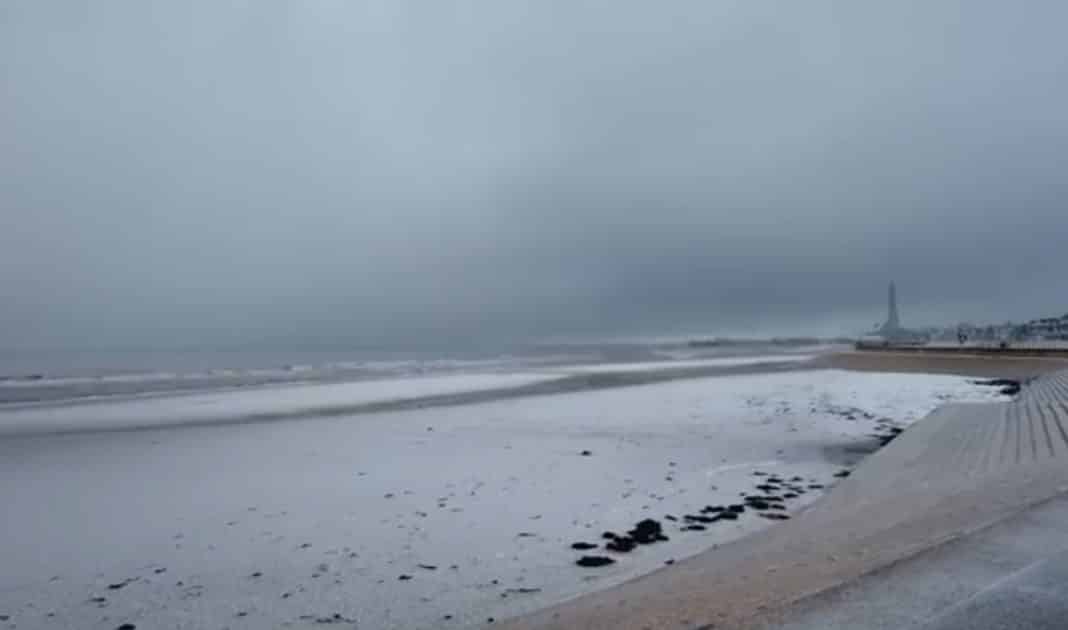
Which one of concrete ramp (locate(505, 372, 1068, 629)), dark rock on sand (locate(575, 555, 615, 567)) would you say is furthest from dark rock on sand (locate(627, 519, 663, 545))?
concrete ramp (locate(505, 372, 1068, 629))

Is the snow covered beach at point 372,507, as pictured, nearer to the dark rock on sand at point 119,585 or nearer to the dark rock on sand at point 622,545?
the dark rock on sand at point 119,585

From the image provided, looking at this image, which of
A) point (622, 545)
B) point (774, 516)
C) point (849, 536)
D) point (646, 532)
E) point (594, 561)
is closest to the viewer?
point (849, 536)

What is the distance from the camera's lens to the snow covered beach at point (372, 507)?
20.8 feet

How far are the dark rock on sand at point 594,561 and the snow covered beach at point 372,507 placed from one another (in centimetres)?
11

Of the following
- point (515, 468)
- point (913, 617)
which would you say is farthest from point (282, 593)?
point (515, 468)

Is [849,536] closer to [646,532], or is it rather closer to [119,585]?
[646,532]

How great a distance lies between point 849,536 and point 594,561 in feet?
8.24

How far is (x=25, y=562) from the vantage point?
759 cm

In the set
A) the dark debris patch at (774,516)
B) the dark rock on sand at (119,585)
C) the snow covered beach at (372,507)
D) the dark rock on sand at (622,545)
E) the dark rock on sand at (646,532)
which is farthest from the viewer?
the dark debris patch at (774,516)

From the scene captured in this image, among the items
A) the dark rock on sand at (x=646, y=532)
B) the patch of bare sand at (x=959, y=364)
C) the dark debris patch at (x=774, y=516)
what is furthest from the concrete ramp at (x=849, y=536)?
the patch of bare sand at (x=959, y=364)

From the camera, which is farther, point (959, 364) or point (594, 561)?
point (959, 364)

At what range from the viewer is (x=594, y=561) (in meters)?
7.11

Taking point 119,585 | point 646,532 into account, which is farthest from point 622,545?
point 119,585

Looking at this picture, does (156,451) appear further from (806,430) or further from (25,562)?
(806,430)
